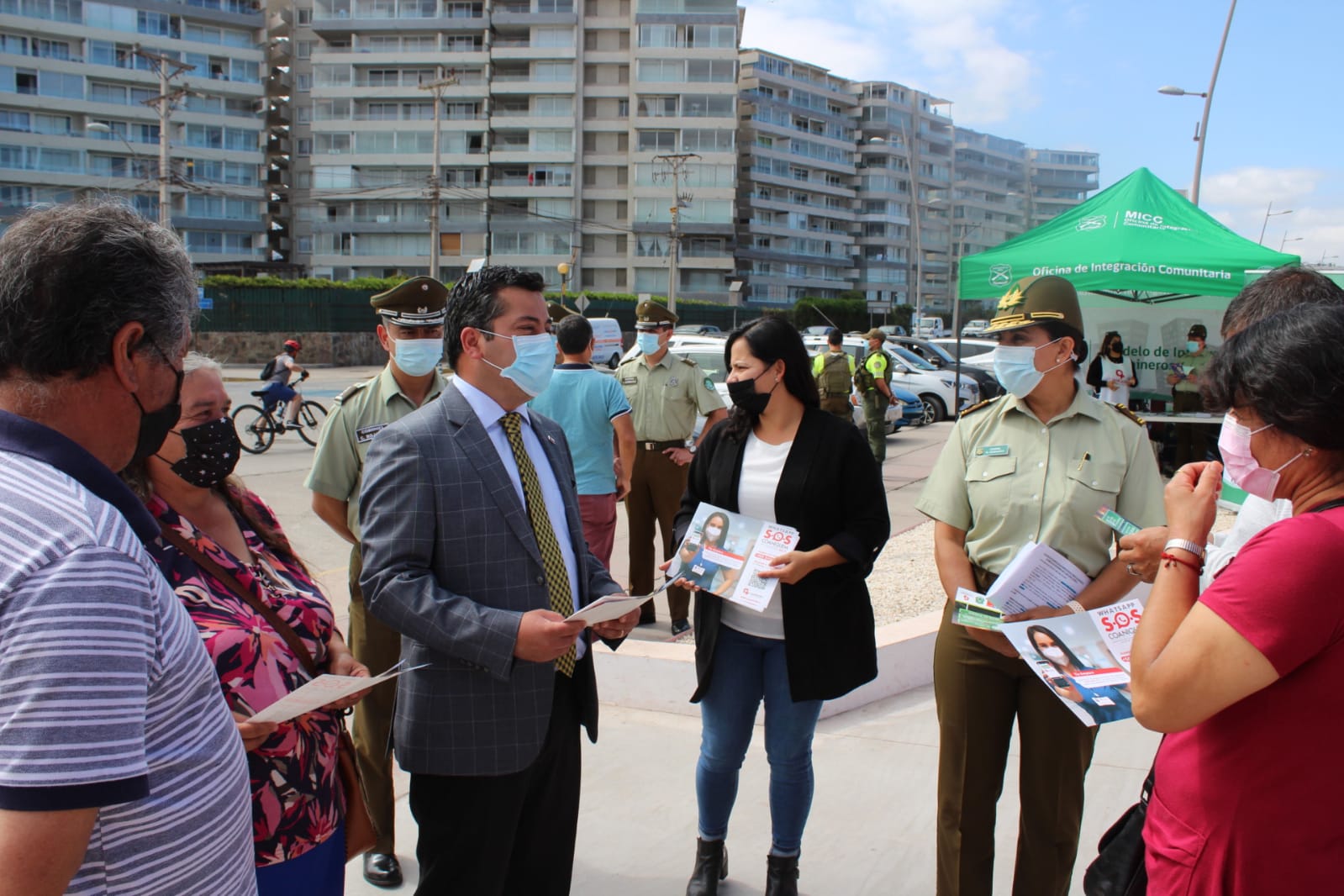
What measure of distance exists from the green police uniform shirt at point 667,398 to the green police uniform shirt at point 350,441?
9.74 feet

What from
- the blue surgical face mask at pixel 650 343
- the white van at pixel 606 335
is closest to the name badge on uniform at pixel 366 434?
the blue surgical face mask at pixel 650 343

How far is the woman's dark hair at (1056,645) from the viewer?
8.42 feet

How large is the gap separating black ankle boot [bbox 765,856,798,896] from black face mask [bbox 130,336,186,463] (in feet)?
8.58

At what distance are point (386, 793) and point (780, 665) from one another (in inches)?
60.8

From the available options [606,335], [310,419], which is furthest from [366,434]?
[310,419]

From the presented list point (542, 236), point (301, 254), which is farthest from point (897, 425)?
point (301, 254)

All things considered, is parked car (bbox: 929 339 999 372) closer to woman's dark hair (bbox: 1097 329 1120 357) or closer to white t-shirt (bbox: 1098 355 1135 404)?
woman's dark hair (bbox: 1097 329 1120 357)

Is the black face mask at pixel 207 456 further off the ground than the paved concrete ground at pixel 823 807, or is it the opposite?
the black face mask at pixel 207 456

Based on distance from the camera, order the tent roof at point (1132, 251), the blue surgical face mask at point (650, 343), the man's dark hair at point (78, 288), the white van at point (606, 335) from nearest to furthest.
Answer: the man's dark hair at point (78, 288)
the blue surgical face mask at point (650, 343)
the tent roof at point (1132, 251)
the white van at point (606, 335)

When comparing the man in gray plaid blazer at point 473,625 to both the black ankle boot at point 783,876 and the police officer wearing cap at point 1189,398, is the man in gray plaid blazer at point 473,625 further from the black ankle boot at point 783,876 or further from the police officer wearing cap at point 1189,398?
the police officer wearing cap at point 1189,398

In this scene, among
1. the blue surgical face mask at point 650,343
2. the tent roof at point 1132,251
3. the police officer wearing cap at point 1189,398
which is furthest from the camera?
the police officer wearing cap at point 1189,398

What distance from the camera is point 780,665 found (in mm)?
3252

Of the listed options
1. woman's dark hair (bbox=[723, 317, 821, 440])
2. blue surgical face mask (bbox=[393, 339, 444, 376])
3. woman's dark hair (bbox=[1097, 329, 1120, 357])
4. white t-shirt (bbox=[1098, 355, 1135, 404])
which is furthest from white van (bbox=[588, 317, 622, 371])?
woman's dark hair (bbox=[723, 317, 821, 440])

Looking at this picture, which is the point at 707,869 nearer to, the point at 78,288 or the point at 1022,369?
the point at 1022,369
